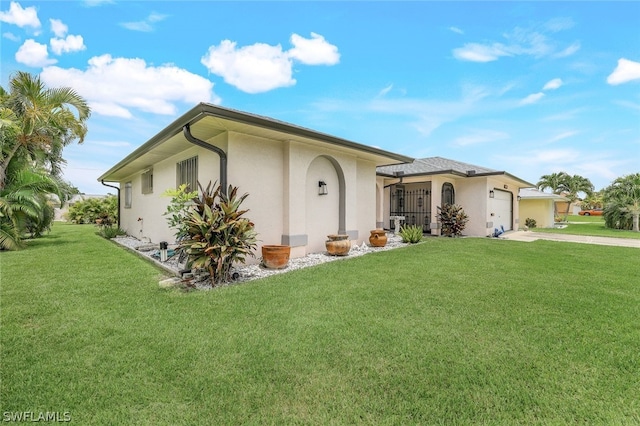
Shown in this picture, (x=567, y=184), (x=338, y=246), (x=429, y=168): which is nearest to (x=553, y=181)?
(x=567, y=184)

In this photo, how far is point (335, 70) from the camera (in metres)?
10.3

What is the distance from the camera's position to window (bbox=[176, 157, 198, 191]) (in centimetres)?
831

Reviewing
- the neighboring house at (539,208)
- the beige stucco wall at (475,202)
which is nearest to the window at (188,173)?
the beige stucco wall at (475,202)

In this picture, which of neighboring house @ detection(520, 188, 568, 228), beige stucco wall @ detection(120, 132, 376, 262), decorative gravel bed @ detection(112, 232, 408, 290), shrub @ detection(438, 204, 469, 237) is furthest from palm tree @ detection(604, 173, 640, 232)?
decorative gravel bed @ detection(112, 232, 408, 290)

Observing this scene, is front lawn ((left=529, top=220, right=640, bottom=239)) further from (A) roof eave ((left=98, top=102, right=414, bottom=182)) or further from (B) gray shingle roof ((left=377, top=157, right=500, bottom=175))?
(A) roof eave ((left=98, top=102, right=414, bottom=182))

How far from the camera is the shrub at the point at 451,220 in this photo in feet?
45.5

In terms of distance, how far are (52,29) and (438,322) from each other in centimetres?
1092

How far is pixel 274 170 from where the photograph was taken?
7574 mm

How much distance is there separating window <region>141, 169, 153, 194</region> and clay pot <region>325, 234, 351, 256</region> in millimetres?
7981

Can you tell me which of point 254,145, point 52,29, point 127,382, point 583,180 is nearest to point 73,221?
point 52,29

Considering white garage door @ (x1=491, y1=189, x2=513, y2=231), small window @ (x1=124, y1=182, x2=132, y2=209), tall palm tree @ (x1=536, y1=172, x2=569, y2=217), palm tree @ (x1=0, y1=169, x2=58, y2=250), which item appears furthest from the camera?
tall palm tree @ (x1=536, y1=172, x2=569, y2=217)

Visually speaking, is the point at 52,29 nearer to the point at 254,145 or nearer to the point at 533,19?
the point at 254,145

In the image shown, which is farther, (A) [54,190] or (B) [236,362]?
(A) [54,190]

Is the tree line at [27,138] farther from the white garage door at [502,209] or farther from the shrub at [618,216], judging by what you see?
the shrub at [618,216]
